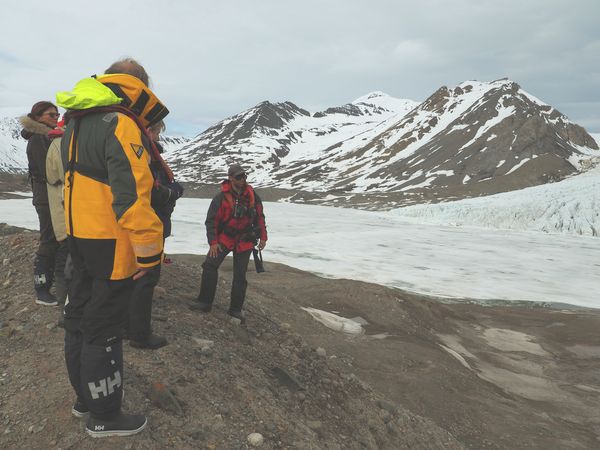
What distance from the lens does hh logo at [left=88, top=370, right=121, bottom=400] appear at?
2.85 meters

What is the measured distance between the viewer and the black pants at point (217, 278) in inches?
229

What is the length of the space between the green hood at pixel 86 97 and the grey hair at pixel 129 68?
43cm

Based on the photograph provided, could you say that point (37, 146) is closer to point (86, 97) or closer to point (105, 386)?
point (86, 97)

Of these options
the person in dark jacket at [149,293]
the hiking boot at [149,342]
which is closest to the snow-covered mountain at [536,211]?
the hiking boot at [149,342]

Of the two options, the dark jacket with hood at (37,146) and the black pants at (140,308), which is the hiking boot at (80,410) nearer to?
the black pants at (140,308)

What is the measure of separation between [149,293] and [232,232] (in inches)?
79.2

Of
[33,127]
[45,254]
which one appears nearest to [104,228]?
[45,254]

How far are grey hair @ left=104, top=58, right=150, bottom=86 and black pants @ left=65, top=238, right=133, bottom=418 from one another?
52.7 inches

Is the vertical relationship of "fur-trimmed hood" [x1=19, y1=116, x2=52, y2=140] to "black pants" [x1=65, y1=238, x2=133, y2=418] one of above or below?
above

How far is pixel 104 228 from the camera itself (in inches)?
112

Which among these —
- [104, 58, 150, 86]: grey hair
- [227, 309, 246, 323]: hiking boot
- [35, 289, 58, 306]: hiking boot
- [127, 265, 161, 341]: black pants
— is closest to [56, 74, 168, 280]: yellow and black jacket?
[104, 58, 150, 86]: grey hair

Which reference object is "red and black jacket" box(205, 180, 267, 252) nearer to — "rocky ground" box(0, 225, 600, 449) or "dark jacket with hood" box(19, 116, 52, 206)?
"rocky ground" box(0, 225, 600, 449)

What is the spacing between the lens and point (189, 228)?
2139 cm

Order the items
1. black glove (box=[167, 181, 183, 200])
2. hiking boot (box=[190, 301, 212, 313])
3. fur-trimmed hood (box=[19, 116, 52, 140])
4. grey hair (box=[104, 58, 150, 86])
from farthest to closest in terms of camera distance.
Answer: hiking boot (box=[190, 301, 212, 313]) < fur-trimmed hood (box=[19, 116, 52, 140]) < black glove (box=[167, 181, 183, 200]) < grey hair (box=[104, 58, 150, 86])
